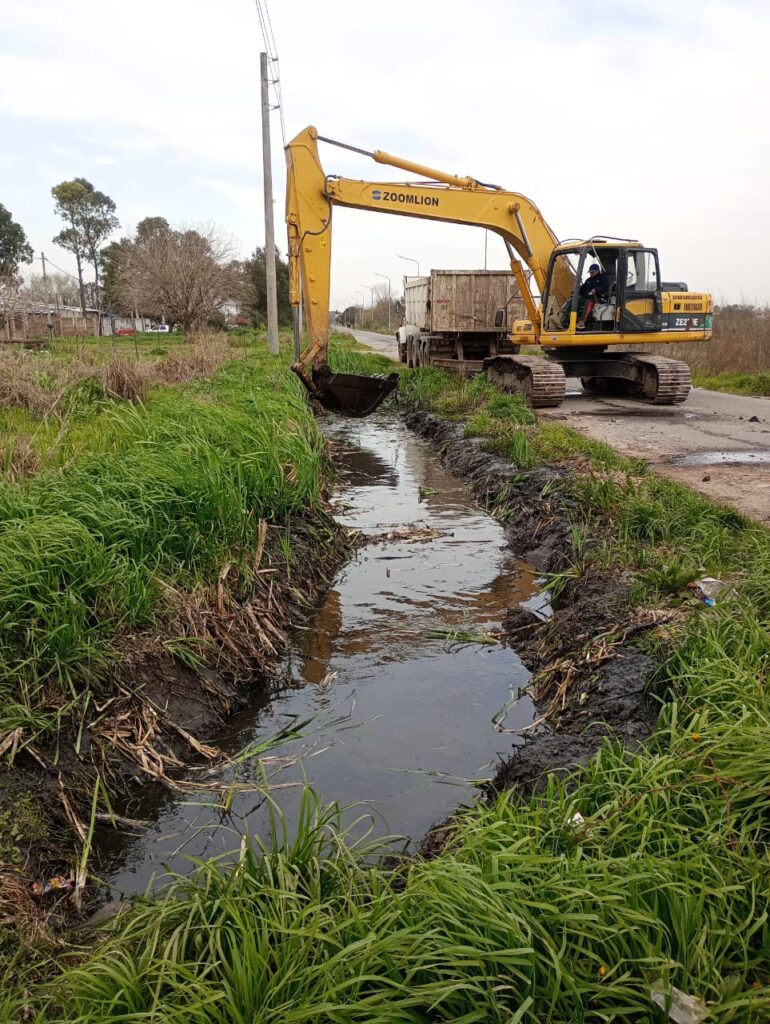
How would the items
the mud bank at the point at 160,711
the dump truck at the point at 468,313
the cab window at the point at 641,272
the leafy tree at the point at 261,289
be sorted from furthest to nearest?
the leafy tree at the point at 261,289 < the dump truck at the point at 468,313 < the cab window at the point at 641,272 < the mud bank at the point at 160,711

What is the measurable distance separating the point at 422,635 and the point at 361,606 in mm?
703

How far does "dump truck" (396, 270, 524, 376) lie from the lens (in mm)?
17859

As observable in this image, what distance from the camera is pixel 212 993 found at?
6.56 ft

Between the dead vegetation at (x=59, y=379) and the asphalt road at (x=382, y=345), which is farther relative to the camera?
the asphalt road at (x=382, y=345)

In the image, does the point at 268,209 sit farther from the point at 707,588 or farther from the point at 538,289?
the point at 707,588

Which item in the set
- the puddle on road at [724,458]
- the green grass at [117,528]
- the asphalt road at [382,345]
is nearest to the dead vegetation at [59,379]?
the green grass at [117,528]

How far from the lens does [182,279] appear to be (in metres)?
38.2

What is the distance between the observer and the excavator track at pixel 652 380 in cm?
1347

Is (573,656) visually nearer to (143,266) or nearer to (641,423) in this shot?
(641,423)

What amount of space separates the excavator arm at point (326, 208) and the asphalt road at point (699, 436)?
350 centimetres

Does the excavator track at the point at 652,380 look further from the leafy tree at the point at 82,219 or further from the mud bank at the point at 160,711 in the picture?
the leafy tree at the point at 82,219

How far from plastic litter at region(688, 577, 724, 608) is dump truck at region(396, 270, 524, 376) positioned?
43.4ft

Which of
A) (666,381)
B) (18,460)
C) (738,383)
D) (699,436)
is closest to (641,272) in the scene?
(666,381)

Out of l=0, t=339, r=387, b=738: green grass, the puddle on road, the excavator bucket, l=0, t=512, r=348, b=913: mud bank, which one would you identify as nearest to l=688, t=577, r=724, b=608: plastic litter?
l=0, t=512, r=348, b=913: mud bank
